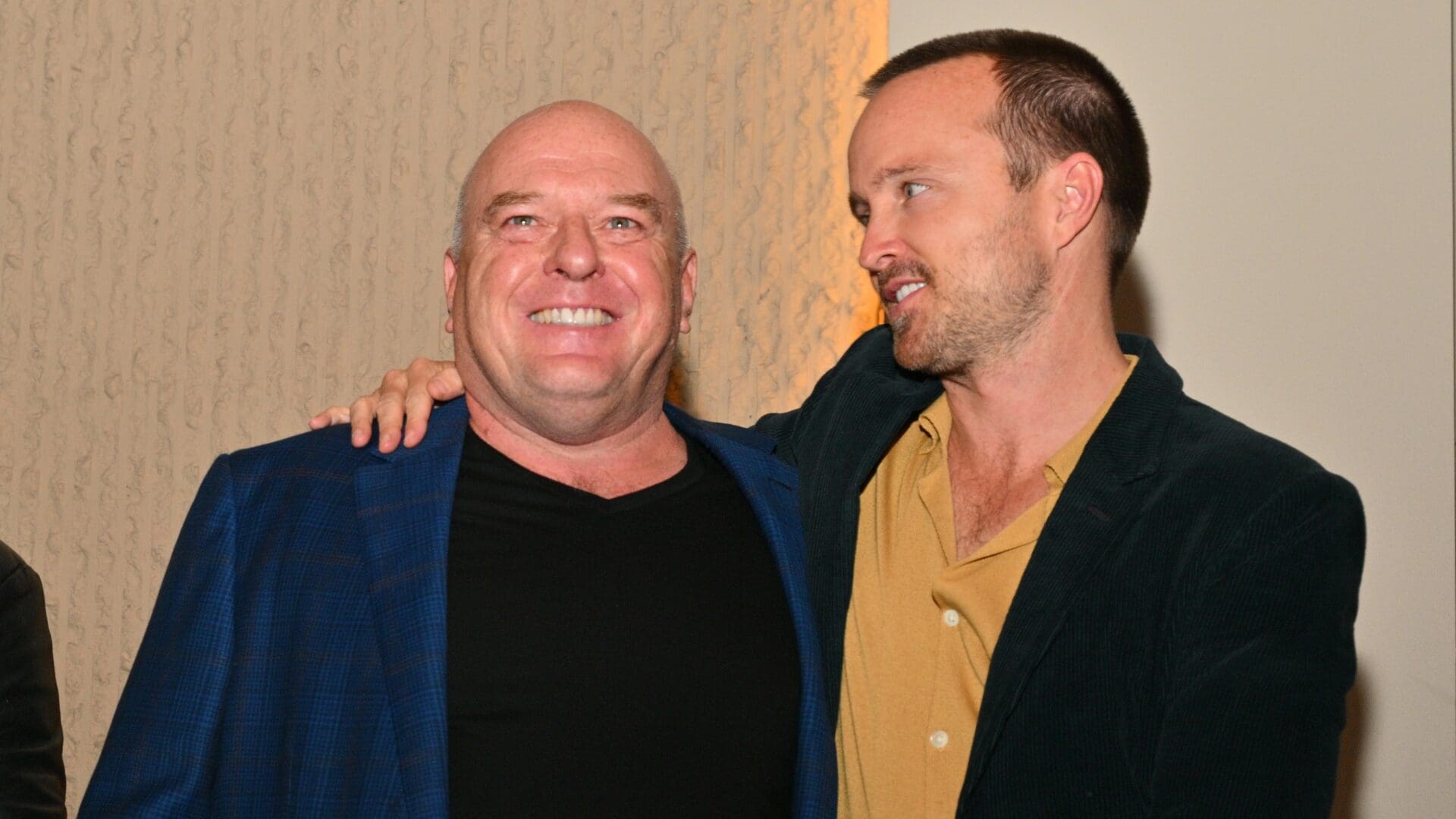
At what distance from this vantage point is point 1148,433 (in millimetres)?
1999

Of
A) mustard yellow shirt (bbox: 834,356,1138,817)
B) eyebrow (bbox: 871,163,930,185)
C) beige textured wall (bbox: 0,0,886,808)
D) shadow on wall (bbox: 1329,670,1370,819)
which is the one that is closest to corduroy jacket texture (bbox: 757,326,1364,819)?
mustard yellow shirt (bbox: 834,356,1138,817)

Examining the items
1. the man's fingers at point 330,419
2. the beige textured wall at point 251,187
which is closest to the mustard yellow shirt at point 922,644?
the man's fingers at point 330,419

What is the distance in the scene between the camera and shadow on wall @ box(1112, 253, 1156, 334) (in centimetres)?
340

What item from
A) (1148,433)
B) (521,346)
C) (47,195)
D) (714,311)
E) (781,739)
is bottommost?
(781,739)

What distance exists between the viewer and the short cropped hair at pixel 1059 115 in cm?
222

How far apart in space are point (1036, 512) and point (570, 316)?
2.43 feet

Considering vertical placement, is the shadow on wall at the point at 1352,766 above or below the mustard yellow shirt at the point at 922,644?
below

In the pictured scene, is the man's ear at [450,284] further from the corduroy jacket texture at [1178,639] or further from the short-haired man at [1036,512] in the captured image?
the corduroy jacket texture at [1178,639]

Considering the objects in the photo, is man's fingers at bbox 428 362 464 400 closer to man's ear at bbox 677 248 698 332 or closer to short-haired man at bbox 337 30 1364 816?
short-haired man at bbox 337 30 1364 816

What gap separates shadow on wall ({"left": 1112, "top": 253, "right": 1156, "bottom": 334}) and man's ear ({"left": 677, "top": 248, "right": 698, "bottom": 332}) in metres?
1.47

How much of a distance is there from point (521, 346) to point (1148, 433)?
91cm

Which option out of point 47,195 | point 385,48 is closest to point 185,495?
point 47,195

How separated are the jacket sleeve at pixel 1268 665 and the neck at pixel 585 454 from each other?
0.81 meters

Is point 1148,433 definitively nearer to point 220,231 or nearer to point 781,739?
point 781,739
